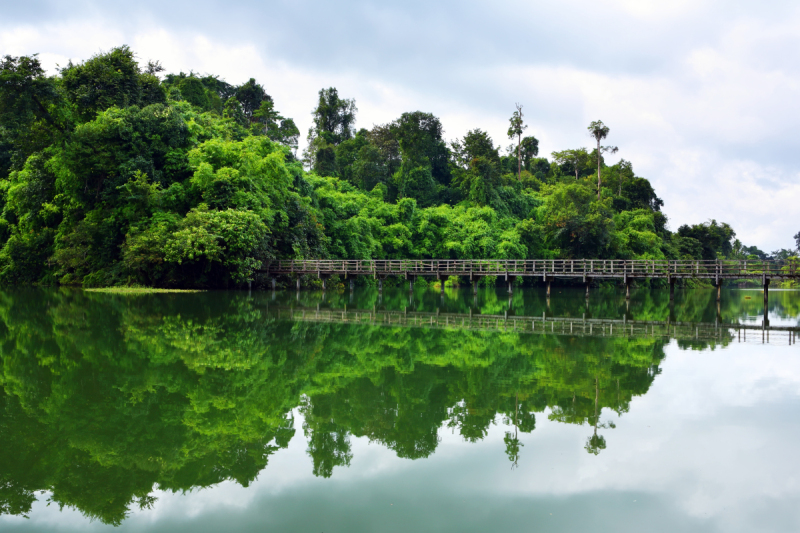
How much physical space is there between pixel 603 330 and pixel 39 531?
57.0ft

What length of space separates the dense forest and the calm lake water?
65.9 feet

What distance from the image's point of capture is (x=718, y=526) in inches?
215

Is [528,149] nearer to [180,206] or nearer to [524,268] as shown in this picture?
[524,268]

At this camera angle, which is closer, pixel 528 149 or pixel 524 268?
pixel 524 268

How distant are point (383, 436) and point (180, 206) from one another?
107ft

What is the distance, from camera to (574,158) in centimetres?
7544

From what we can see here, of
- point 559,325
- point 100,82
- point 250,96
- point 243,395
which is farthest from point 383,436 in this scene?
point 250,96

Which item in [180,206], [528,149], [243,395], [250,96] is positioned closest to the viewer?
[243,395]

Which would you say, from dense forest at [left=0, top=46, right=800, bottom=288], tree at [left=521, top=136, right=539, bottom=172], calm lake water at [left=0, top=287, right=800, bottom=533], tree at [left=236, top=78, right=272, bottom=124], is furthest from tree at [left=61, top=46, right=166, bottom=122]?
tree at [left=521, top=136, right=539, bottom=172]

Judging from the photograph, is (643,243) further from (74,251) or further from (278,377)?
(278,377)

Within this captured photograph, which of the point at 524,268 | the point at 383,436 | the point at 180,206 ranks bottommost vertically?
the point at 383,436

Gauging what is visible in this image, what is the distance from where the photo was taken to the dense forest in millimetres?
35000

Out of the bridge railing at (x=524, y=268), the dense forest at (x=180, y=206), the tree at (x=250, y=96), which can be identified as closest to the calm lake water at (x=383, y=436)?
the bridge railing at (x=524, y=268)

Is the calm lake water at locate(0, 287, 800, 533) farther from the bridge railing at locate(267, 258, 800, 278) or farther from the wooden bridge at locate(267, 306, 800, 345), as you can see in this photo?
the bridge railing at locate(267, 258, 800, 278)
